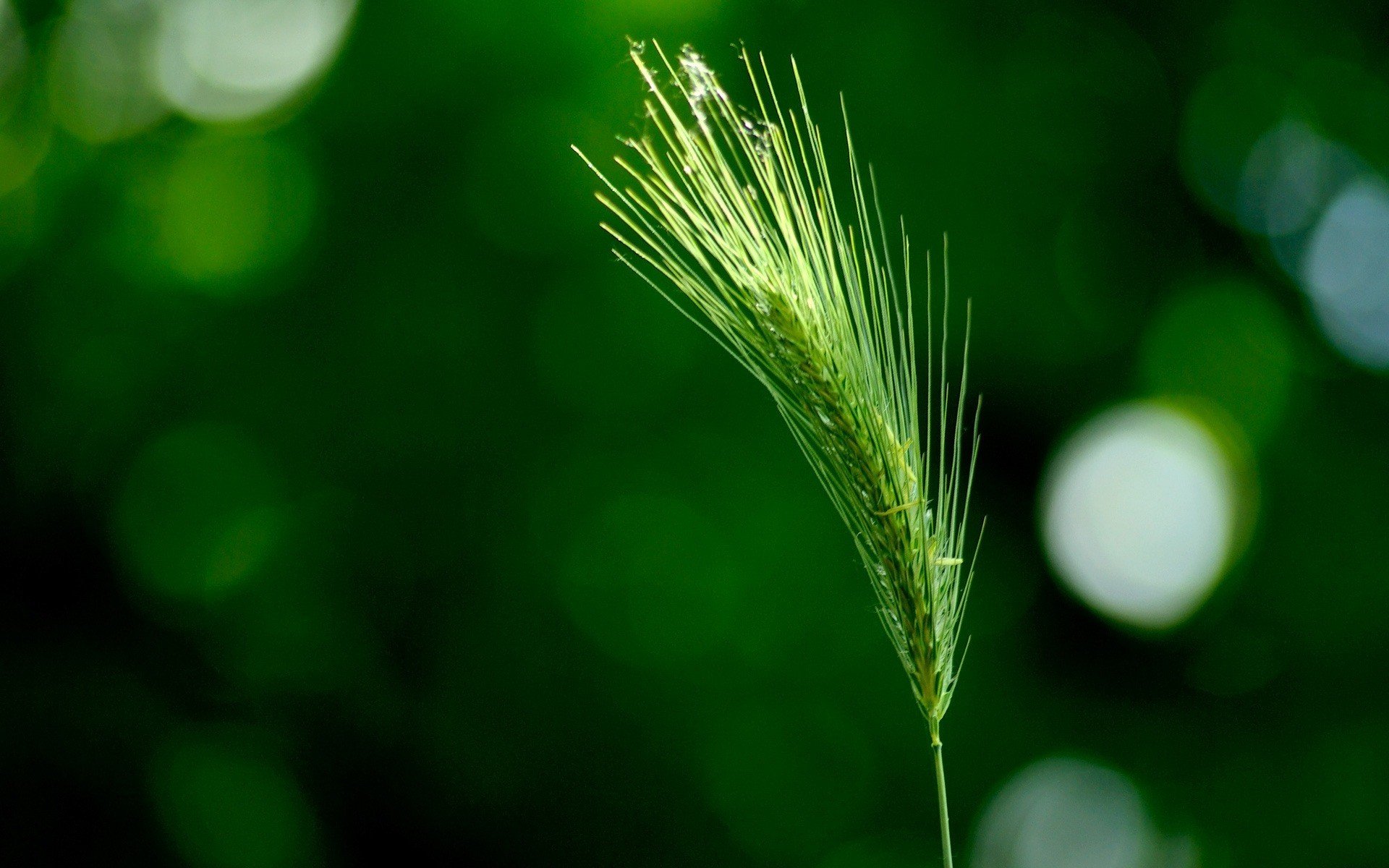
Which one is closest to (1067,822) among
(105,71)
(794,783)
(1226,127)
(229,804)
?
(794,783)

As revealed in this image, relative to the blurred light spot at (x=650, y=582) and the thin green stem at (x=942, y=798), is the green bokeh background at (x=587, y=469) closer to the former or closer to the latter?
the blurred light spot at (x=650, y=582)

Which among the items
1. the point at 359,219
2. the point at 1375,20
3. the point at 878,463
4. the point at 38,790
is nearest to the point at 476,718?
the point at 38,790

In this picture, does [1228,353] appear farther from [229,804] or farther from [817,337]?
[229,804]

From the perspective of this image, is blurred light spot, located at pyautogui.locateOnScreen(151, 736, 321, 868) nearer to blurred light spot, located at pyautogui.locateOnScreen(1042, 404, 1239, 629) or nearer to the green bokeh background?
the green bokeh background

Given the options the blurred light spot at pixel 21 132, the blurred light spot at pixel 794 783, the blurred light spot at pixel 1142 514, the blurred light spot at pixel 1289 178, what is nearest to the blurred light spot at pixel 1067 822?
the blurred light spot at pixel 794 783

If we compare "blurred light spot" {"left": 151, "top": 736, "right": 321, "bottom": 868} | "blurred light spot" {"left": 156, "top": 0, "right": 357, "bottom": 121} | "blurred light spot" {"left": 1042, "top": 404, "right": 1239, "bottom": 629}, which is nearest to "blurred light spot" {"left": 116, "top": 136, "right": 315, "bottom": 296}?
"blurred light spot" {"left": 156, "top": 0, "right": 357, "bottom": 121}

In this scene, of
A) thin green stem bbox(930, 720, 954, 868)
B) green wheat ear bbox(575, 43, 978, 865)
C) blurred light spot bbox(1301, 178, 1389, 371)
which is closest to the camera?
thin green stem bbox(930, 720, 954, 868)
